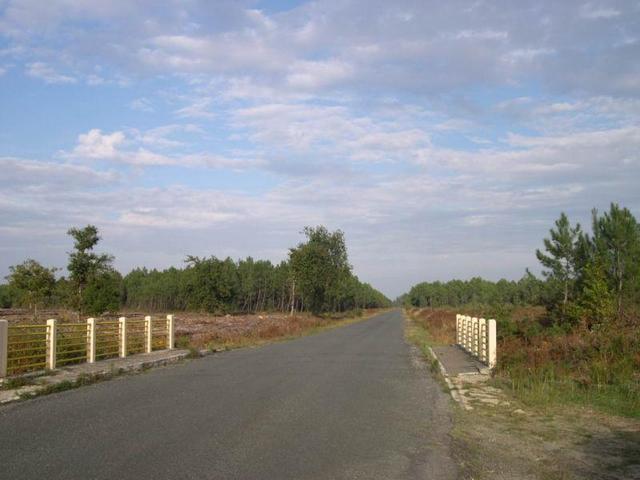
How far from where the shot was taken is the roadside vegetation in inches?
482

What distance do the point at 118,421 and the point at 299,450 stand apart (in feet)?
10.6

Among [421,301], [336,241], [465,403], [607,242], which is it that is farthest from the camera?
[421,301]

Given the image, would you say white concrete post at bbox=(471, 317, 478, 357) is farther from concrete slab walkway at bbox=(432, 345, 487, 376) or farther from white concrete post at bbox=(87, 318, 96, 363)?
white concrete post at bbox=(87, 318, 96, 363)

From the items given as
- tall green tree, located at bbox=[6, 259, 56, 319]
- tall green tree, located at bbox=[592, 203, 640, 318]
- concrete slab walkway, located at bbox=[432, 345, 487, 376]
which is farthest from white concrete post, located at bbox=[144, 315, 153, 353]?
tall green tree, located at bbox=[6, 259, 56, 319]

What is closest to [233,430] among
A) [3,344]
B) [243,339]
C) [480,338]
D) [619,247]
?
[3,344]

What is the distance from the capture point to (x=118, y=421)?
9242mm

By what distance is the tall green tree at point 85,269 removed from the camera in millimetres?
41156

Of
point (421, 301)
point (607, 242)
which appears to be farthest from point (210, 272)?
point (421, 301)

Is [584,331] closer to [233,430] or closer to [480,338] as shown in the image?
[480,338]

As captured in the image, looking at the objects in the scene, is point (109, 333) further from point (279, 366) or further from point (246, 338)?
point (246, 338)

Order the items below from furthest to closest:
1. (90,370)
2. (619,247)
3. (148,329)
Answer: (619,247) < (148,329) < (90,370)

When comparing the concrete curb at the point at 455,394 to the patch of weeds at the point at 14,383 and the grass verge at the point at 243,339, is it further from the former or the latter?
the grass verge at the point at 243,339

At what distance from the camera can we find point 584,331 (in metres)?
16.9

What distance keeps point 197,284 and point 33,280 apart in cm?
3553
